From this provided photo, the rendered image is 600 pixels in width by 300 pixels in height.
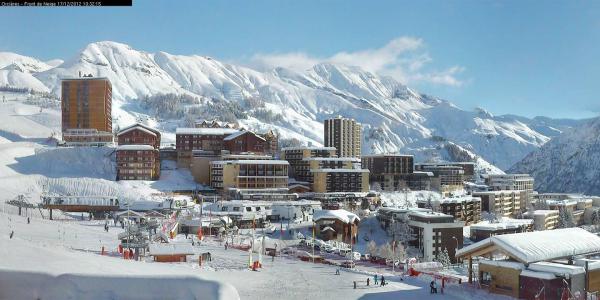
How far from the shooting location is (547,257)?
20.3 metres

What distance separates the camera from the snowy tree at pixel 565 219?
214 ft

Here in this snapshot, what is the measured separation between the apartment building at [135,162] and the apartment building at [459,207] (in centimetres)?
2932

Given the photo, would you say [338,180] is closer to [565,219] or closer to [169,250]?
[565,219]

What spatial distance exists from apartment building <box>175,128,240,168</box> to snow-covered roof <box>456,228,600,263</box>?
4823cm

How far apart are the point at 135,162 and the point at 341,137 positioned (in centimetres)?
4654

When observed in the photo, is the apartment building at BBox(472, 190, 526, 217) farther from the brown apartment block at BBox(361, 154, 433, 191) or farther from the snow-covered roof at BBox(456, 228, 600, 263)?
the snow-covered roof at BBox(456, 228, 600, 263)

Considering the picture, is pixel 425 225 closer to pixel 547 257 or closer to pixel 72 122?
pixel 547 257

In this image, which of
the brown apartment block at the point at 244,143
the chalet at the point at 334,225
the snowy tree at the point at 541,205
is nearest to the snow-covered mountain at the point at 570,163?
the snowy tree at the point at 541,205

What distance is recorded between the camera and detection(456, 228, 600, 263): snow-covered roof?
66.0 ft

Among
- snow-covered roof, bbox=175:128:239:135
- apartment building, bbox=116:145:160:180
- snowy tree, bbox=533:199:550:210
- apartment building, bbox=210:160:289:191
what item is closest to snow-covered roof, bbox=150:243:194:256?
apartment building, bbox=210:160:289:191

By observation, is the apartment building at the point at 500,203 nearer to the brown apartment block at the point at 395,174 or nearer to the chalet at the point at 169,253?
the brown apartment block at the point at 395,174

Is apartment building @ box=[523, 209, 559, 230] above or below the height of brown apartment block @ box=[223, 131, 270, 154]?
below

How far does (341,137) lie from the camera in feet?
320

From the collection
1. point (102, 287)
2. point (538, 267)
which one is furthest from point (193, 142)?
point (102, 287)
